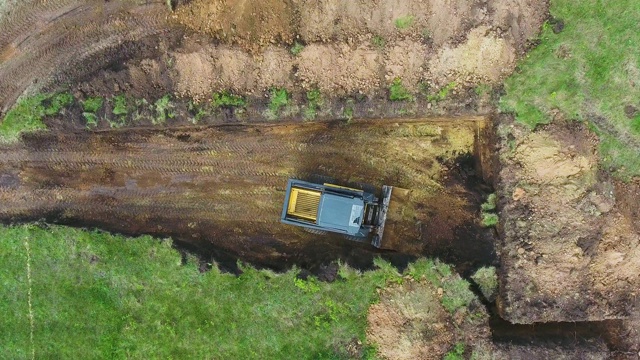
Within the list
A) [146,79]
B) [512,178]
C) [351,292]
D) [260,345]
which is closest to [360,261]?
[351,292]

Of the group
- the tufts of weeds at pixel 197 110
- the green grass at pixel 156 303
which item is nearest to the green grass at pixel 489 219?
the green grass at pixel 156 303

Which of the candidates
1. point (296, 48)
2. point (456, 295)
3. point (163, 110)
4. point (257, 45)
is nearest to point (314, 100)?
point (296, 48)

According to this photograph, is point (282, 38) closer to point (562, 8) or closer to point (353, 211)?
point (353, 211)

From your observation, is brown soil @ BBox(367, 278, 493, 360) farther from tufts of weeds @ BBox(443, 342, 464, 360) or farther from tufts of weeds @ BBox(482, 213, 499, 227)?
tufts of weeds @ BBox(482, 213, 499, 227)

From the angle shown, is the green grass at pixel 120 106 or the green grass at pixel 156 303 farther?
the green grass at pixel 120 106

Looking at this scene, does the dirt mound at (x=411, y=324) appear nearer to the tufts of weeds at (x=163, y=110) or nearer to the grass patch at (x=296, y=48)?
the grass patch at (x=296, y=48)

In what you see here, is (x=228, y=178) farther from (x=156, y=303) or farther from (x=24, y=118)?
(x=24, y=118)

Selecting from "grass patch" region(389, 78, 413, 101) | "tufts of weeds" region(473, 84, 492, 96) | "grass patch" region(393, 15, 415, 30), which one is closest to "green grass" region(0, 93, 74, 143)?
"grass patch" region(389, 78, 413, 101)
